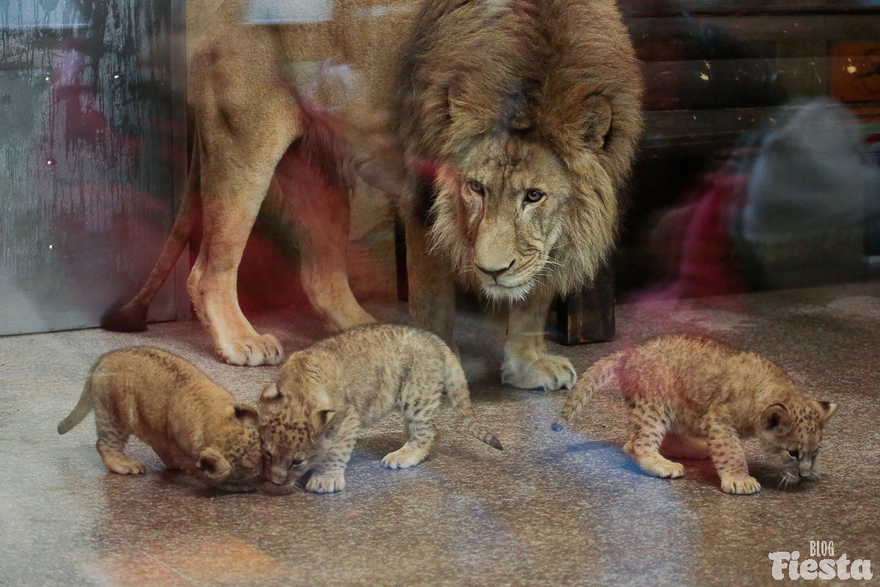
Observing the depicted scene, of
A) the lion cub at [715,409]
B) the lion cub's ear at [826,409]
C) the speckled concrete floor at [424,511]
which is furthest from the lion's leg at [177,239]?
the lion cub's ear at [826,409]

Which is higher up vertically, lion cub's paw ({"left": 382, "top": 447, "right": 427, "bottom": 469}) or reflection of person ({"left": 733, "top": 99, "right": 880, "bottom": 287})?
reflection of person ({"left": 733, "top": 99, "right": 880, "bottom": 287})

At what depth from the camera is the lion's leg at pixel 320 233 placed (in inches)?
142

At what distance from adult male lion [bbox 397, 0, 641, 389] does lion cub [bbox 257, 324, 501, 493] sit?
335 millimetres

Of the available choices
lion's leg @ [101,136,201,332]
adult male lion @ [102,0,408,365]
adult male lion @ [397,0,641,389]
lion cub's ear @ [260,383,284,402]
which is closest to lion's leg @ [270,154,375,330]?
adult male lion @ [102,0,408,365]

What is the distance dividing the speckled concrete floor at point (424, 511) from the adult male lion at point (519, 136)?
0.41 metres

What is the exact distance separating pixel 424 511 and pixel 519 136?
1053 mm

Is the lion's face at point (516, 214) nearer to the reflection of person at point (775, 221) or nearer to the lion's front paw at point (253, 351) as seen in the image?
the lion's front paw at point (253, 351)

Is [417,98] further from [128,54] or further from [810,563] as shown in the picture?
[810,563]

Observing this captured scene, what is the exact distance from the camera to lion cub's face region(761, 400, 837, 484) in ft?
7.55

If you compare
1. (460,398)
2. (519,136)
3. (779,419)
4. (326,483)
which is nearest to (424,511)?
(326,483)

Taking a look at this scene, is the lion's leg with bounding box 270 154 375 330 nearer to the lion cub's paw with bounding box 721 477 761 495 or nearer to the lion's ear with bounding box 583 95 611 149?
the lion's ear with bounding box 583 95 611 149

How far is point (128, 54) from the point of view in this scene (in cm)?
275

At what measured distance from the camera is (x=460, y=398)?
2615mm

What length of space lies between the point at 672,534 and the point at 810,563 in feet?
0.84
